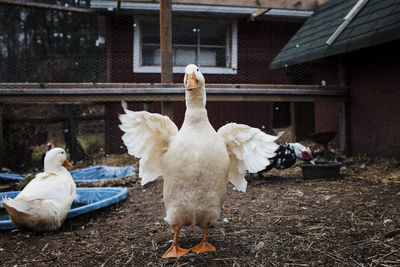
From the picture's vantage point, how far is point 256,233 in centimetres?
232

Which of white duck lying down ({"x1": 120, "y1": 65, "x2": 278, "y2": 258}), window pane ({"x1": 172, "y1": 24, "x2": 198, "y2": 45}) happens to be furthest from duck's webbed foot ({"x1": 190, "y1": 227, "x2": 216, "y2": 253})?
window pane ({"x1": 172, "y1": 24, "x2": 198, "y2": 45})

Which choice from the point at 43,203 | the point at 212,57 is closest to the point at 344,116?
the point at 212,57

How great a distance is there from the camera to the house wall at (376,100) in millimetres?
4426

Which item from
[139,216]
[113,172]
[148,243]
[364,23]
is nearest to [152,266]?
[148,243]

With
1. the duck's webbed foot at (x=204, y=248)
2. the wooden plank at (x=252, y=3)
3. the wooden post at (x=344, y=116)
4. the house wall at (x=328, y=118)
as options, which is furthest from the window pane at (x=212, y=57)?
the duck's webbed foot at (x=204, y=248)

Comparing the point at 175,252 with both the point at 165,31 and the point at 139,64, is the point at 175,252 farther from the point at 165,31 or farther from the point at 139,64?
the point at 139,64

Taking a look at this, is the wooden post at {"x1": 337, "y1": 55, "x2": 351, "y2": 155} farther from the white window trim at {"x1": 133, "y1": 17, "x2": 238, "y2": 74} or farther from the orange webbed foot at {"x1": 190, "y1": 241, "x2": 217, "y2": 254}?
the orange webbed foot at {"x1": 190, "y1": 241, "x2": 217, "y2": 254}

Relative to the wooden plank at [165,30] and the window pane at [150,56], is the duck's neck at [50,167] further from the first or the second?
the window pane at [150,56]

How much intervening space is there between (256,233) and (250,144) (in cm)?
72

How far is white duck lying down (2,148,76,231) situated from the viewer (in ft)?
8.05

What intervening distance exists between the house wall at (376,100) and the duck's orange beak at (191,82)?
372 cm

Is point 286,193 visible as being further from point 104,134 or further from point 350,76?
point 104,134

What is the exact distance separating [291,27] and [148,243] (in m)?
7.29

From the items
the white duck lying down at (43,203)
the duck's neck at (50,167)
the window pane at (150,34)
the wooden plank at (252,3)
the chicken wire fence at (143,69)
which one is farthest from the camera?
the window pane at (150,34)
